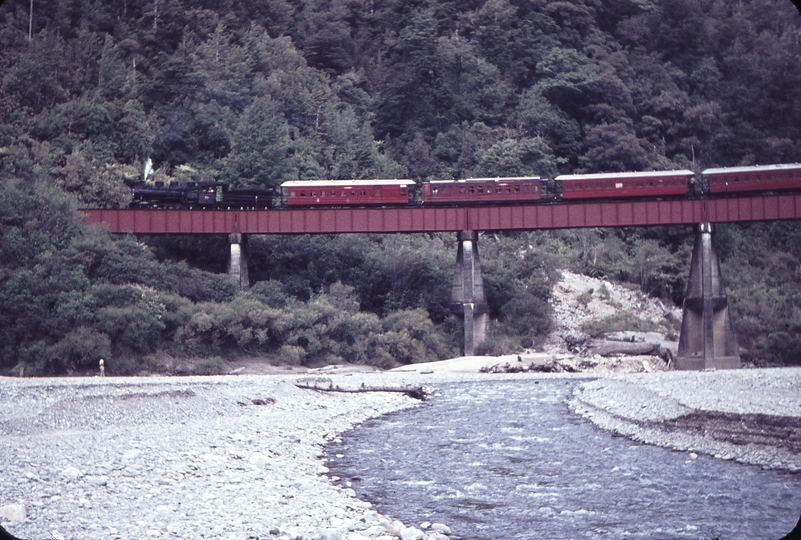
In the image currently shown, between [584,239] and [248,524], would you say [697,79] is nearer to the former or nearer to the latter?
[584,239]

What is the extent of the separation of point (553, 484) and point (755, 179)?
38164 mm

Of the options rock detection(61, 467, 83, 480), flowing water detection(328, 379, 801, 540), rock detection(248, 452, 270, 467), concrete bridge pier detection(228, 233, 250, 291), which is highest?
concrete bridge pier detection(228, 233, 250, 291)

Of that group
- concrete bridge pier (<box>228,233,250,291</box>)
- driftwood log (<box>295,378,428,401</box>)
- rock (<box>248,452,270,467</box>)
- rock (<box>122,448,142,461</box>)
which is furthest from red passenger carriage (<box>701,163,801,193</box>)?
rock (<box>122,448,142,461</box>)

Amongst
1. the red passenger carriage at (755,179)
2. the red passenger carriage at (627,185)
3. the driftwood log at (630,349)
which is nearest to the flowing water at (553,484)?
the driftwood log at (630,349)

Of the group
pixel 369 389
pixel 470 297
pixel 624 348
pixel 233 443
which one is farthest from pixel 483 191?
pixel 233 443

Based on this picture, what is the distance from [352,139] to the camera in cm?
7881

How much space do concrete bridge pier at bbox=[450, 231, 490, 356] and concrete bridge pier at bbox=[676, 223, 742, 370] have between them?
499 inches

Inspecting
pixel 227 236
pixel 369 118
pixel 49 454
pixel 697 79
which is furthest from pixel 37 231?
pixel 697 79

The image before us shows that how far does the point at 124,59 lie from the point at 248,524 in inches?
2913

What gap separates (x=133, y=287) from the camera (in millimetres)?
45688

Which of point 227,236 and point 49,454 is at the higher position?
point 227,236

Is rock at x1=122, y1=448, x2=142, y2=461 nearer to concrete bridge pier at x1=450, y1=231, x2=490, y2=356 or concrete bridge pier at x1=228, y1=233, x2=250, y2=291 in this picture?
concrete bridge pier at x1=228, y1=233, x2=250, y2=291

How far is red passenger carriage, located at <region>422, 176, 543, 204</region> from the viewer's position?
52.8 metres

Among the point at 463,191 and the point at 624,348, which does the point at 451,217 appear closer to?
the point at 463,191
